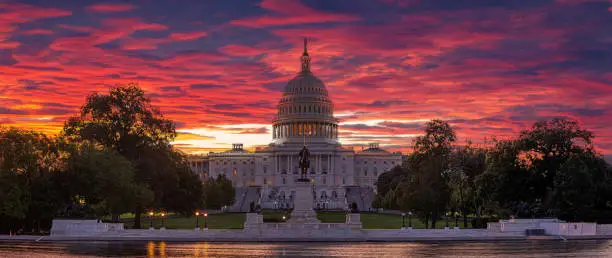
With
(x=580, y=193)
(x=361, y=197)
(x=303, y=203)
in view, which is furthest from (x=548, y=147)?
(x=361, y=197)

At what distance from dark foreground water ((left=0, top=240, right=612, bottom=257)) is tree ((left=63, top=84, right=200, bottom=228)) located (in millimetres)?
21857

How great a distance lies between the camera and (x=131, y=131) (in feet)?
259

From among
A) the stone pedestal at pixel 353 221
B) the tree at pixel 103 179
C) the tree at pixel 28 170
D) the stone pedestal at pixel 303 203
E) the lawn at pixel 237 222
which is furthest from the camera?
the lawn at pixel 237 222

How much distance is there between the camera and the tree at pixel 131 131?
77188mm

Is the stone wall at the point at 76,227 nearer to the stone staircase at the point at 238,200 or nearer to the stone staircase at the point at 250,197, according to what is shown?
the stone staircase at the point at 238,200

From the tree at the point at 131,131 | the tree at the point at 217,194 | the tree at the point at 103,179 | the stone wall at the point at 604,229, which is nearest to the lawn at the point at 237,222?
the tree at the point at 131,131

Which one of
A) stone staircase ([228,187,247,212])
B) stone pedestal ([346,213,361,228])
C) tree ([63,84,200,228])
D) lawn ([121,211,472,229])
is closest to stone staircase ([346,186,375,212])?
stone staircase ([228,187,247,212])

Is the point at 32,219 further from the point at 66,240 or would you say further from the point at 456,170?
the point at 456,170

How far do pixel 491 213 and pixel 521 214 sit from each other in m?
15.4

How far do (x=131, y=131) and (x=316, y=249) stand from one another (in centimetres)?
3335

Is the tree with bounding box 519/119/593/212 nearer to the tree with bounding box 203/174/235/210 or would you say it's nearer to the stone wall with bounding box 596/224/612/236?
the stone wall with bounding box 596/224/612/236

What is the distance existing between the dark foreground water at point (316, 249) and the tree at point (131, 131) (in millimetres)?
21857

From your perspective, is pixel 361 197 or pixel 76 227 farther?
pixel 361 197

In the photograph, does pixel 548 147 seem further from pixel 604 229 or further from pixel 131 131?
pixel 131 131
